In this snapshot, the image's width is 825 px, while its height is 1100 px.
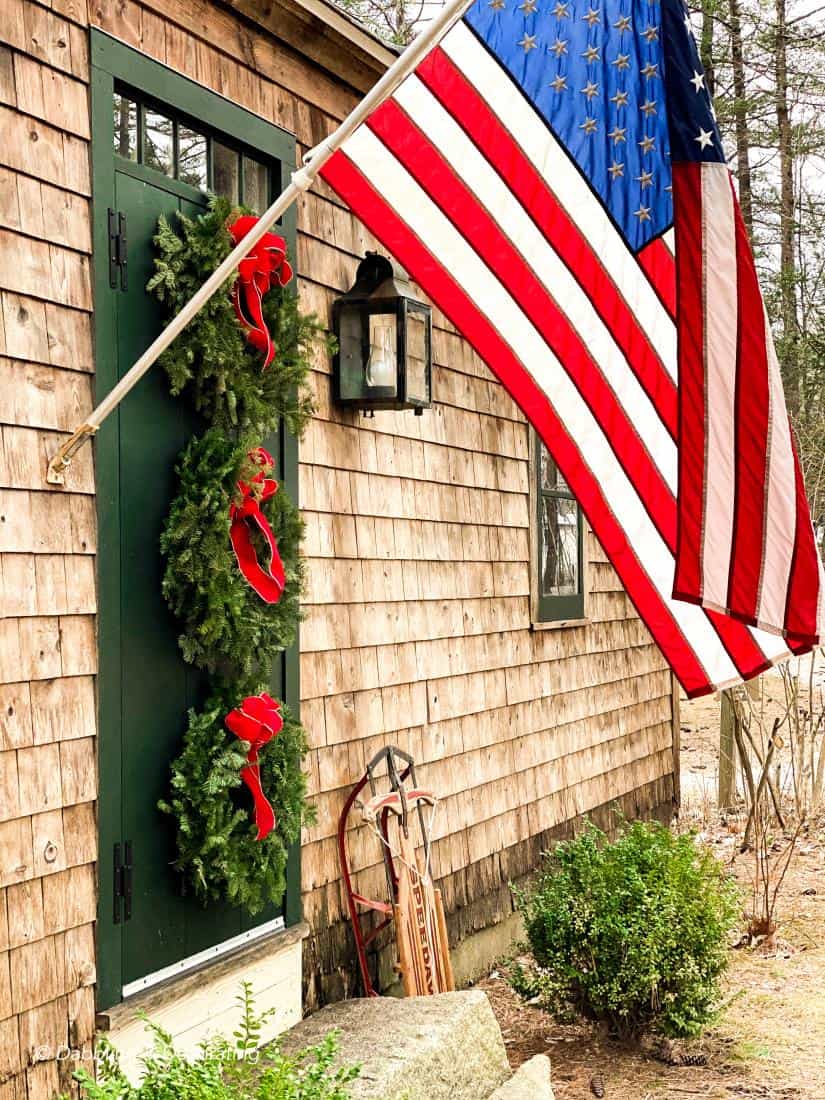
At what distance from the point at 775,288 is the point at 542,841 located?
1165cm

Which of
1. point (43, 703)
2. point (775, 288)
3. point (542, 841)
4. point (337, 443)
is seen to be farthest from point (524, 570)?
point (775, 288)

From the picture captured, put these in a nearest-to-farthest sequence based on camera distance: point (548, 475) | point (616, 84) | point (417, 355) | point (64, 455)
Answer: point (64, 455) → point (616, 84) → point (417, 355) → point (548, 475)

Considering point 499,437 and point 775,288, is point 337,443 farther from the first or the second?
point 775,288

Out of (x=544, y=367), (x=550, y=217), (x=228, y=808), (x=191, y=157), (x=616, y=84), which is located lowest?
(x=228, y=808)

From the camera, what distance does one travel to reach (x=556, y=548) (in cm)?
709

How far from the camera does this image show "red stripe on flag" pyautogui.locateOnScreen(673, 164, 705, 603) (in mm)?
3820

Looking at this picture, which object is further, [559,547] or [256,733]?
[559,547]

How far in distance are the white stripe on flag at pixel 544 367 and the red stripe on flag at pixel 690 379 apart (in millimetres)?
305

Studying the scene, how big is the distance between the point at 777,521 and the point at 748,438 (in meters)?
0.28

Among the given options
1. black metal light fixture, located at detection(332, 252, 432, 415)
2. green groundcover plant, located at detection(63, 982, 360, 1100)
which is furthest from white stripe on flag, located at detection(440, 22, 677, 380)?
green groundcover plant, located at detection(63, 982, 360, 1100)

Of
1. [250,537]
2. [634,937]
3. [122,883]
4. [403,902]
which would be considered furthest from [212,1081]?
[634,937]

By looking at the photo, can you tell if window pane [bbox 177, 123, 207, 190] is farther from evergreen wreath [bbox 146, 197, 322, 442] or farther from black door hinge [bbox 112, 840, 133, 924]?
Answer: black door hinge [bbox 112, 840, 133, 924]

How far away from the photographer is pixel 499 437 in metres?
6.45

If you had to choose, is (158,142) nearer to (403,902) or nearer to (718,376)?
(718,376)
